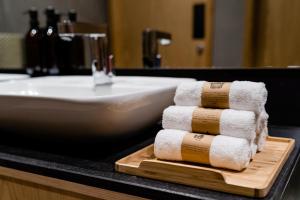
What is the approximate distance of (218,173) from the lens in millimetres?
431

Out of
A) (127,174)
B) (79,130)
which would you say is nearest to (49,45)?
(79,130)

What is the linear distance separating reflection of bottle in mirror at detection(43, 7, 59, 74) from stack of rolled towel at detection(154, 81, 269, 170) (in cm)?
89

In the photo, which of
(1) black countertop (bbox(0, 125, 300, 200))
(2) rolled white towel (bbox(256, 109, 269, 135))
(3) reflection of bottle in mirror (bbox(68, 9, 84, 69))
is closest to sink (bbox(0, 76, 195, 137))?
(1) black countertop (bbox(0, 125, 300, 200))

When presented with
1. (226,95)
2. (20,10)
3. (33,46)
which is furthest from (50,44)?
(226,95)

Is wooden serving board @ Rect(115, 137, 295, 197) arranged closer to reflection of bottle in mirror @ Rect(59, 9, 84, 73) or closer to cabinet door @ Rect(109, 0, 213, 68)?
cabinet door @ Rect(109, 0, 213, 68)

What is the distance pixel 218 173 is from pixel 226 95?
0.13 metres

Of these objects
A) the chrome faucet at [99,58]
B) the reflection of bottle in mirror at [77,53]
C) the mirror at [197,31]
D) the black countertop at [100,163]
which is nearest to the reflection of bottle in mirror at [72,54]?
the reflection of bottle in mirror at [77,53]

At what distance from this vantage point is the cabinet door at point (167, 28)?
95cm

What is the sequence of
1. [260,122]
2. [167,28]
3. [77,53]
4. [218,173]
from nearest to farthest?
[218,173]
[260,122]
[167,28]
[77,53]

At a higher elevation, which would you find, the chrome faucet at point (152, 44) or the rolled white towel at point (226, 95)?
the chrome faucet at point (152, 44)

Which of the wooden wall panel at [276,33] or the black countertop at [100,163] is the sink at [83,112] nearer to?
the black countertop at [100,163]

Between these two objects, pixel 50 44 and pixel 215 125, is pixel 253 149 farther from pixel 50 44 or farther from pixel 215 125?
pixel 50 44

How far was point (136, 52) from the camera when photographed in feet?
3.59

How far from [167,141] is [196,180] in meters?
0.08
